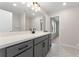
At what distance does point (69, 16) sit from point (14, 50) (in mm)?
3639

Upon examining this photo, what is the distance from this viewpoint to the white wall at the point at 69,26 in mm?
3729

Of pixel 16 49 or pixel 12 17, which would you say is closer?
pixel 16 49

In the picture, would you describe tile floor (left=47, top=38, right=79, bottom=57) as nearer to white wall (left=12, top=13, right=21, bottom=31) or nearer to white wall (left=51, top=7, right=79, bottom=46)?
white wall (left=51, top=7, right=79, bottom=46)

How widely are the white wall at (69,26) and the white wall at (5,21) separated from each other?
121 inches

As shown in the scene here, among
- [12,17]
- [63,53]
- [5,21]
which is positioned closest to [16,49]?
[5,21]

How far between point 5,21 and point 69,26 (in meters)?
3.23

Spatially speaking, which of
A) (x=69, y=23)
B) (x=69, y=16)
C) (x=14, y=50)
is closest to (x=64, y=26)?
(x=69, y=23)

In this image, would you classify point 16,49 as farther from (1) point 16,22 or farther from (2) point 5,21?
(1) point 16,22

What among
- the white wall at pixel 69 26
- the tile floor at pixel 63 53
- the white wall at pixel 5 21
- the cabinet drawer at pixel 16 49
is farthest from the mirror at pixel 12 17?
the white wall at pixel 69 26

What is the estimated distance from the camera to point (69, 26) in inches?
157

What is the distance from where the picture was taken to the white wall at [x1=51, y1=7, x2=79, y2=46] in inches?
147

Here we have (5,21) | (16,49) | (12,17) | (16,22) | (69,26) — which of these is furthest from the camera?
(69,26)

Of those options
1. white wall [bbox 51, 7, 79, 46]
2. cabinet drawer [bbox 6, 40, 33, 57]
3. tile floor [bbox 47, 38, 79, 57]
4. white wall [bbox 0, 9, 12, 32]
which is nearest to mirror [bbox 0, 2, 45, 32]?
white wall [bbox 0, 9, 12, 32]

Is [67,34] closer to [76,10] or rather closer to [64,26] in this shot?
[64,26]
